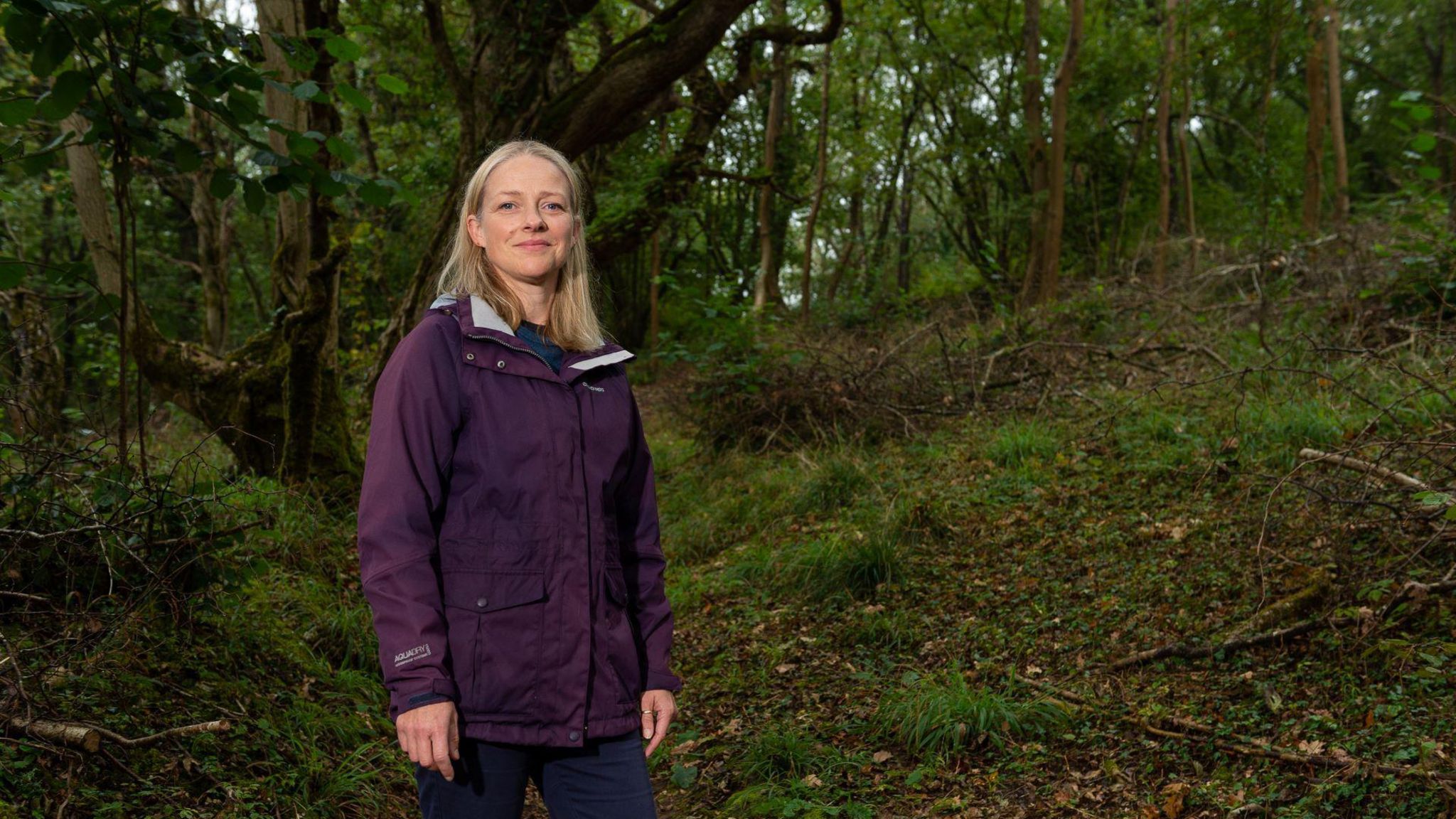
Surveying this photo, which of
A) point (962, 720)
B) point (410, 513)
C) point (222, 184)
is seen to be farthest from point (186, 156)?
point (962, 720)

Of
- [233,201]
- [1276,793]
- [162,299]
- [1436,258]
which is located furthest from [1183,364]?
[162,299]

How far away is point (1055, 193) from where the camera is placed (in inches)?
523

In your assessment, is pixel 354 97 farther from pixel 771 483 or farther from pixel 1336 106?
pixel 1336 106

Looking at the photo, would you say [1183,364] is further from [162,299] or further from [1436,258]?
[162,299]

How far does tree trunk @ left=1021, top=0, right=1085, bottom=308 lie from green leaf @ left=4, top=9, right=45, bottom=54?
11.6 meters

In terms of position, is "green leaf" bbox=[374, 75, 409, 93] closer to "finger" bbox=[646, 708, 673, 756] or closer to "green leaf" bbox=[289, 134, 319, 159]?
"green leaf" bbox=[289, 134, 319, 159]

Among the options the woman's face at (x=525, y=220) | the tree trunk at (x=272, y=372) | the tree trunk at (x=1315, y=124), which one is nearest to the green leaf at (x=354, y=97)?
the woman's face at (x=525, y=220)

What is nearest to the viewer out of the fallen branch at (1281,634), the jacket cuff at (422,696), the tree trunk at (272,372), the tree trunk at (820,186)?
the jacket cuff at (422,696)

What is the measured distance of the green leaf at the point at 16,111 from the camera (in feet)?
10.5

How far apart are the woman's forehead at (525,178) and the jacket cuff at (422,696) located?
110 cm

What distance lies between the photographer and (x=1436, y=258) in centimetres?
722

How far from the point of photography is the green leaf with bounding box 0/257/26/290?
326 cm

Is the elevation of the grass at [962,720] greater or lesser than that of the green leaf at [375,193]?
lesser

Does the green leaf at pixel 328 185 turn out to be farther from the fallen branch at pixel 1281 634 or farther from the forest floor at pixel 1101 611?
the fallen branch at pixel 1281 634
